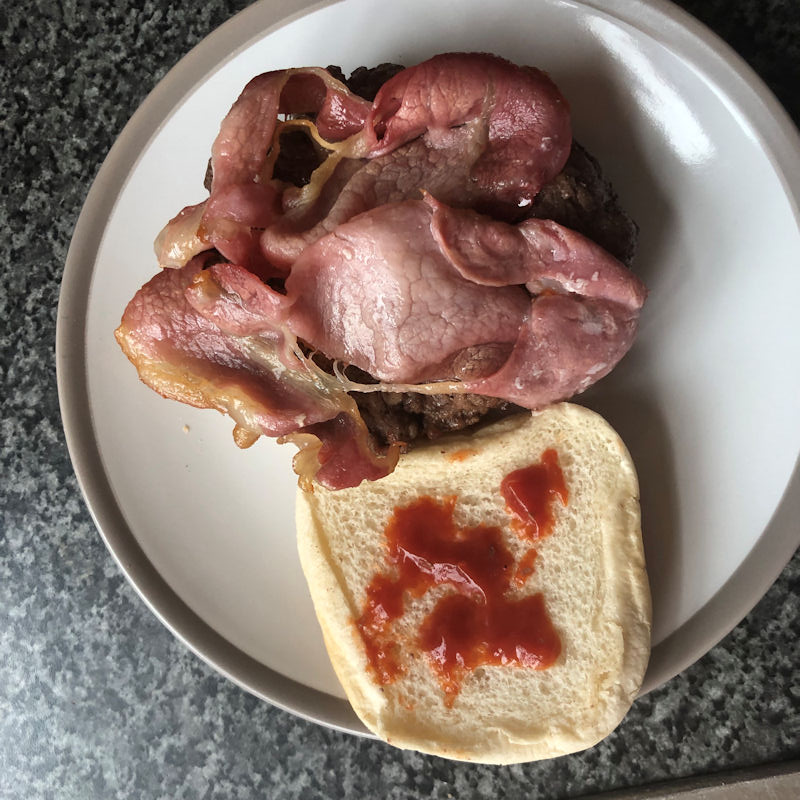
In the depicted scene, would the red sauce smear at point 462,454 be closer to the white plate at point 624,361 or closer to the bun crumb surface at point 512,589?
the bun crumb surface at point 512,589

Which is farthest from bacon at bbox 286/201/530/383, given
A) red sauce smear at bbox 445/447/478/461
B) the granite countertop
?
the granite countertop

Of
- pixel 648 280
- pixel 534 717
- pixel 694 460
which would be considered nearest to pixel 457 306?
pixel 648 280

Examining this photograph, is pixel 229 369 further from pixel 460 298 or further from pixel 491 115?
pixel 491 115

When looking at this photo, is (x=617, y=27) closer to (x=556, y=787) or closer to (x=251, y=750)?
(x=556, y=787)

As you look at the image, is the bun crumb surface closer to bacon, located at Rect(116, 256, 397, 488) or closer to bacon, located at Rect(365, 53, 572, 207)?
bacon, located at Rect(116, 256, 397, 488)

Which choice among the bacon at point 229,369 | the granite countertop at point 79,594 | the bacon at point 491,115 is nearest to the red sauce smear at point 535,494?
the bacon at point 229,369
